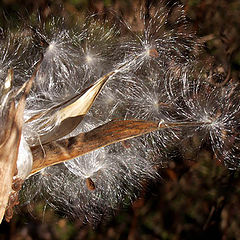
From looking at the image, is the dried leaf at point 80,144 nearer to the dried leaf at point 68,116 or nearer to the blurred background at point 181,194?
the dried leaf at point 68,116

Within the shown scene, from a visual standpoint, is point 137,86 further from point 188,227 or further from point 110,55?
point 188,227

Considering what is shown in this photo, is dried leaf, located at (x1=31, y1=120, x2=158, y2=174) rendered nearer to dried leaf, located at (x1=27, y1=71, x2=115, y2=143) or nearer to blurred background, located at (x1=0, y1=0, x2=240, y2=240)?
dried leaf, located at (x1=27, y1=71, x2=115, y2=143)

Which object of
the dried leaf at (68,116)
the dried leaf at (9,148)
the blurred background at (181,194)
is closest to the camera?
the dried leaf at (9,148)

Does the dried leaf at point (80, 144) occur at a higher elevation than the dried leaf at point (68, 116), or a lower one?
lower

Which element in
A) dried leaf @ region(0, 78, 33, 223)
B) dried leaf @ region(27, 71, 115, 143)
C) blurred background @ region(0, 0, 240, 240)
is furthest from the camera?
blurred background @ region(0, 0, 240, 240)

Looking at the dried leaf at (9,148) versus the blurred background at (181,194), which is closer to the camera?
the dried leaf at (9,148)

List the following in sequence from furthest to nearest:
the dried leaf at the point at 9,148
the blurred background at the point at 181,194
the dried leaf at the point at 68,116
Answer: the blurred background at the point at 181,194 → the dried leaf at the point at 68,116 → the dried leaf at the point at 9,148

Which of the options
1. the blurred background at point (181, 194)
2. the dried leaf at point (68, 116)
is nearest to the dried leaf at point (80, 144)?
the dried leaf at point (68, 116)

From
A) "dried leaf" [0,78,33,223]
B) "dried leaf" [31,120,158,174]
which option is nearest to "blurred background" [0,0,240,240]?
"dried leaf" [31,120,158,174]
